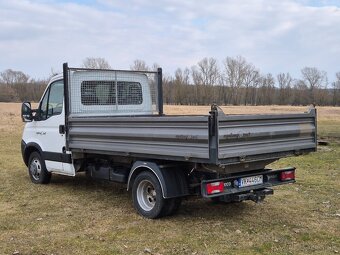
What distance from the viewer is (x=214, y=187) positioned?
6262 mm

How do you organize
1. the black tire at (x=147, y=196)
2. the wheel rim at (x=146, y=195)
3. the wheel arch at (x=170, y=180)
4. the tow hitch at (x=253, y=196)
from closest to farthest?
1. the wheel arch at (x=170, y=180)
2. the tow hitch at (x=253, y=196)
3. the black tire at (x=147, y=196)
4. the wheel rim at (x=146, y=195)

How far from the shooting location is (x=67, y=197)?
28.5 ft

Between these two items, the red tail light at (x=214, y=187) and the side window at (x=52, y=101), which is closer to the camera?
the red tail light at (x=214, y=187)

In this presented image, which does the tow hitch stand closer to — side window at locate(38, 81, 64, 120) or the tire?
side window at locate(38, 81, 64, 120)

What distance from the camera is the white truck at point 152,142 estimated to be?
6.01 m

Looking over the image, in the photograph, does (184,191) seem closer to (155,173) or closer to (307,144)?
(155,173)

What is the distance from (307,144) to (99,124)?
3.40m

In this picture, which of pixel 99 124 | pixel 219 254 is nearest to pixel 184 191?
pixel 219 254

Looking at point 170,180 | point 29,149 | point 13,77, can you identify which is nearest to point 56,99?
point 29,149

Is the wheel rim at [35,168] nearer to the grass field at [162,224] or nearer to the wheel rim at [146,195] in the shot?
the grass field at [162,224]

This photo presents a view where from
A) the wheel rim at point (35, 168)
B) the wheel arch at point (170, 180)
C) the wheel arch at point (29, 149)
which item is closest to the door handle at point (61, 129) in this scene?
the wheel arch at point (29, 149)

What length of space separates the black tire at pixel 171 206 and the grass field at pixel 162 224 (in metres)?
0.14

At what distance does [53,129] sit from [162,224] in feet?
11.5

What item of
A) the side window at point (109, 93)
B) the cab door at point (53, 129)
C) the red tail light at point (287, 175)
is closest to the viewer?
the red tail light at point (287, 175)
